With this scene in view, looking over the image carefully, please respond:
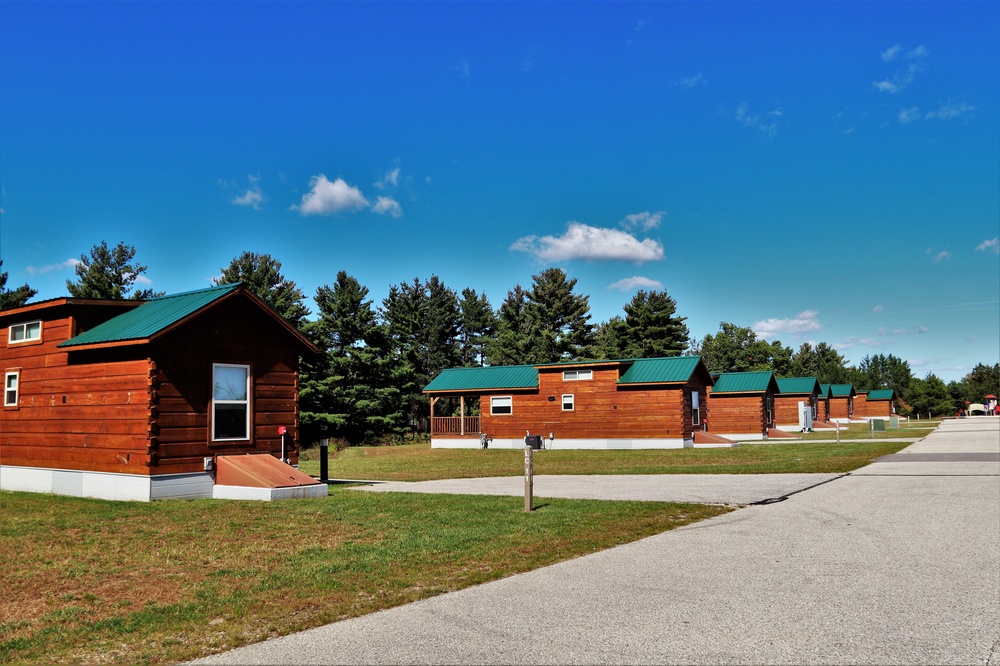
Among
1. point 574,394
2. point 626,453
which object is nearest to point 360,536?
point 626,453

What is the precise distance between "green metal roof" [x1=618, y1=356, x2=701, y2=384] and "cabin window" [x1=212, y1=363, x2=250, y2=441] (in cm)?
2614

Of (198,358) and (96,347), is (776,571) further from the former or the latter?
(96,347)

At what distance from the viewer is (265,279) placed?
65938 millimetres

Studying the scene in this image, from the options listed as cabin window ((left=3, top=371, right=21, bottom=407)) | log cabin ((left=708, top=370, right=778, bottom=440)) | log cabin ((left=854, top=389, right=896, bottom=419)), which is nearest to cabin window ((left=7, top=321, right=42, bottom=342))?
cabin window ((left=3, top=371, right=21, bottom=407))

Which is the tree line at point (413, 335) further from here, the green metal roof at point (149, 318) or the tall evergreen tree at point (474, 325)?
the green metal roof at point (149, 318)

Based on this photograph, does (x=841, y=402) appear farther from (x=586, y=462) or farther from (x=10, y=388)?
(x=10, y=388)

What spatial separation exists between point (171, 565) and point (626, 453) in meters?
28.9

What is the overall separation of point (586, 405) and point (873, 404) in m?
68.7

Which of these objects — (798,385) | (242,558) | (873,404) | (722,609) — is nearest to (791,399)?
(798,385)

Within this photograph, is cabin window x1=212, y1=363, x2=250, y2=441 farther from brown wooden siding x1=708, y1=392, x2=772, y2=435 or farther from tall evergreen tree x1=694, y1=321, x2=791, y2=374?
tall evergreen tree x1=694, y1=321, x2=791, y2=374

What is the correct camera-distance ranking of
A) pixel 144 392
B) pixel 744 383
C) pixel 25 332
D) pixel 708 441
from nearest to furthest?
1. pixel 144 392
2. pixel 25 332
3. pixel 708 441
4. pixel 744 383

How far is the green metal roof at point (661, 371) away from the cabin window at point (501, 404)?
6875 mm

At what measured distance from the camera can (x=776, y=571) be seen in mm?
8477

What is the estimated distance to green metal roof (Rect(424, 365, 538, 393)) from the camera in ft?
145
